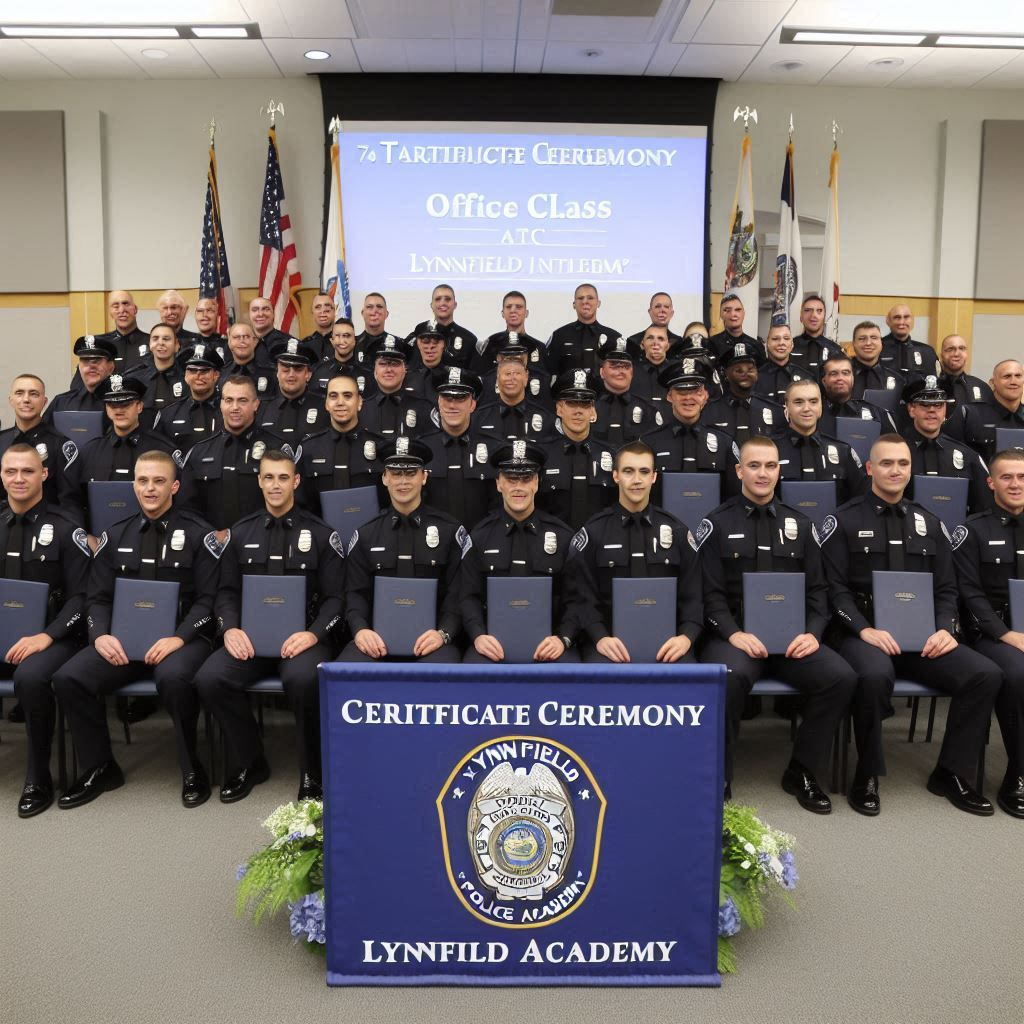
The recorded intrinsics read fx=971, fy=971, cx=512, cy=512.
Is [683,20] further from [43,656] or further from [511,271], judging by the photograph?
[43,656]

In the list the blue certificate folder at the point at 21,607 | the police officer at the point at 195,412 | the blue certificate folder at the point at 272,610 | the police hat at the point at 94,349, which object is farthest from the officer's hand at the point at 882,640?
the police hat at the point at 94,349

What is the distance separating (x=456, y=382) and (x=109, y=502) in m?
2.13

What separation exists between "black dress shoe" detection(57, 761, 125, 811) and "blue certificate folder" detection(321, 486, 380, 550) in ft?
5.41

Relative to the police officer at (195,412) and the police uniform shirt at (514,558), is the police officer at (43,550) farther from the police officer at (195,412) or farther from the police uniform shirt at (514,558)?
the police uniform shirt at (514,558)

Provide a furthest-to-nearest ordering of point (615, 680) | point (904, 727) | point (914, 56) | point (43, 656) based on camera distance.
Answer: point (914, 56), point (904, 727), point (43, 656), point (615, 680)

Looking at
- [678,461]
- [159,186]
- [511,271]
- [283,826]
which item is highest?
[159,186]

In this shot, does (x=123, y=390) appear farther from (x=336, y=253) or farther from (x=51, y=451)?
(x=336, y=253)

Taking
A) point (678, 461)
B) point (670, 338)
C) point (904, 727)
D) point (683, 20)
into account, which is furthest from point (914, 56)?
point (904, 727)

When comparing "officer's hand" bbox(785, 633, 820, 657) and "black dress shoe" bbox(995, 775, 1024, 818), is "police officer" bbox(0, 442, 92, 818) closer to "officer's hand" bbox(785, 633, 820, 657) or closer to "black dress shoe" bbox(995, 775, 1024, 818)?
"officer's hand" bbox(785, 633, 820, 657)

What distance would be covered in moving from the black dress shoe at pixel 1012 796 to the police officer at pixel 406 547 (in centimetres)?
240

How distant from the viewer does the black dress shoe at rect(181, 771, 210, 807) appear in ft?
13.1

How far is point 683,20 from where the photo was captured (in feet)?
27.7

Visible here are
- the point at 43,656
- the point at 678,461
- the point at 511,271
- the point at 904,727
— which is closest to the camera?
the point at 43,656

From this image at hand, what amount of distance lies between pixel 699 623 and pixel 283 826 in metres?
2.09
